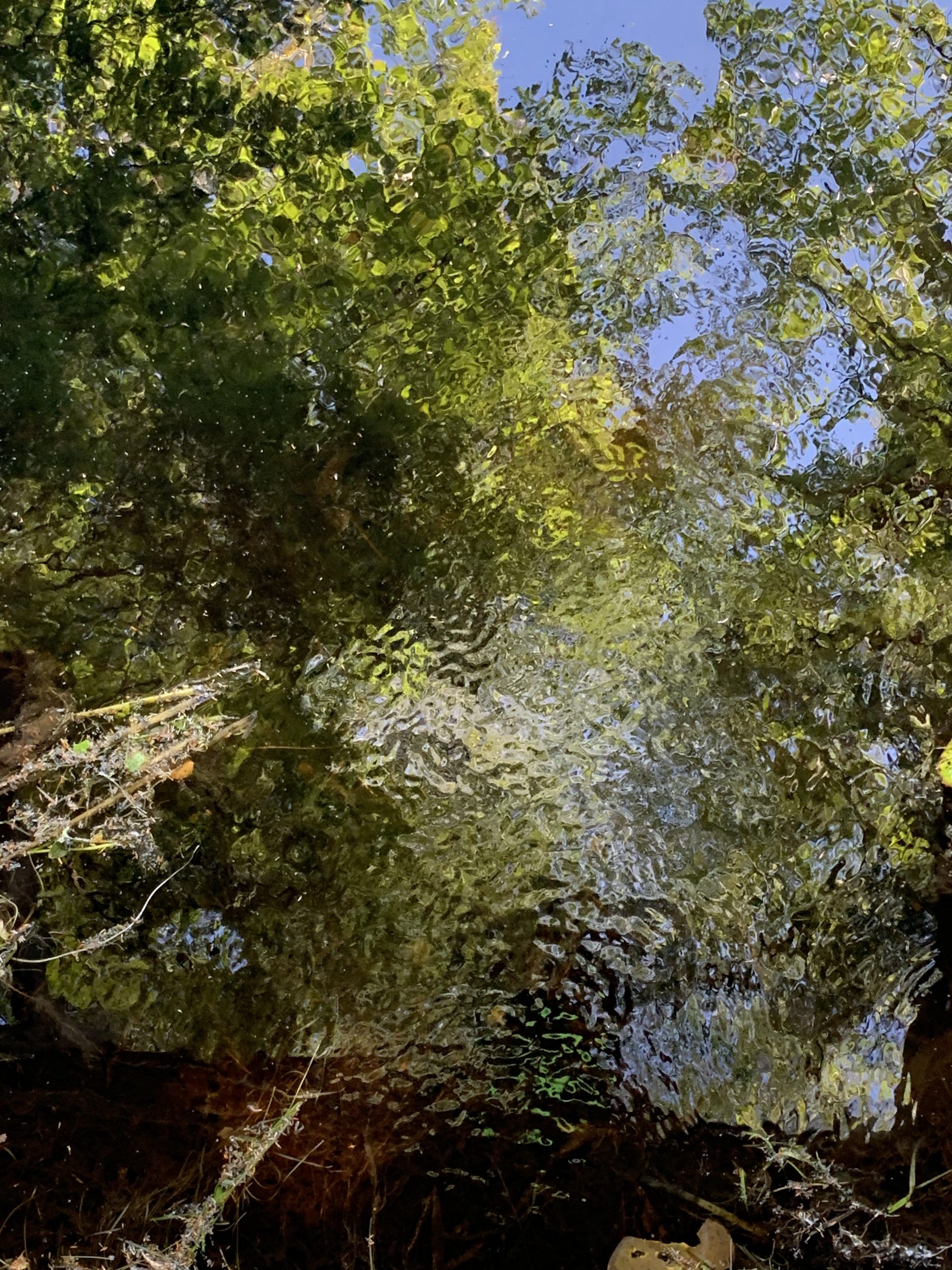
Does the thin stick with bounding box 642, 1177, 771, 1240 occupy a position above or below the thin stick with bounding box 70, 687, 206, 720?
below

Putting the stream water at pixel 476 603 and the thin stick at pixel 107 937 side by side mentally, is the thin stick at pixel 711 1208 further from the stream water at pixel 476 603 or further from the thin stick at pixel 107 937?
Result: the thin stick at pixel 107 937

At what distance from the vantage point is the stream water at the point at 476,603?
6.04 ft

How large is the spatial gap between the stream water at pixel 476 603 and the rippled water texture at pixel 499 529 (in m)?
0.01

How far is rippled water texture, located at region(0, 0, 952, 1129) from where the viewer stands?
6.13 feet

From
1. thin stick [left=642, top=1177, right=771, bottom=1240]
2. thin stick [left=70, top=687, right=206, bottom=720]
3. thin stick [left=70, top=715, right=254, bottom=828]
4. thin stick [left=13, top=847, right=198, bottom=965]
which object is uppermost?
thin stick [left=70, top=687, right=206, bottom=720]

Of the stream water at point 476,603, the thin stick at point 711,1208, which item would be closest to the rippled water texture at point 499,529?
the stream water at point 476,603

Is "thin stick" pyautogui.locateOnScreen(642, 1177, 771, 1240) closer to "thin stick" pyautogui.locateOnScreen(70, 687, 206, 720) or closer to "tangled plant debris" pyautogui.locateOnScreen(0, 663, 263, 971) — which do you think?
"tangled plant debris" pyautogui.locateOnScreen(0, 663, 263, 971)

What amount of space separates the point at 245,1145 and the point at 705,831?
1.31m

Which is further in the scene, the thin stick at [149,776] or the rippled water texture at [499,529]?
the rippled water texture at [499,529]

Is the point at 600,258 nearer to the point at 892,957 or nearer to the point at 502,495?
the point at 502,495

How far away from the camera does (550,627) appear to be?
77.5 inches

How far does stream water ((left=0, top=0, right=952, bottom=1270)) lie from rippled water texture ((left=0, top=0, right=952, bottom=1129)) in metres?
0.01

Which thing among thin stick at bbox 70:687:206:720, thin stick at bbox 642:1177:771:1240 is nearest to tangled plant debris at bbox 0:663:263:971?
thin stick at bbox 70:687:206:720

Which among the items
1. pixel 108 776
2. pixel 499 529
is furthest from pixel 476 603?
pixel 108 776
